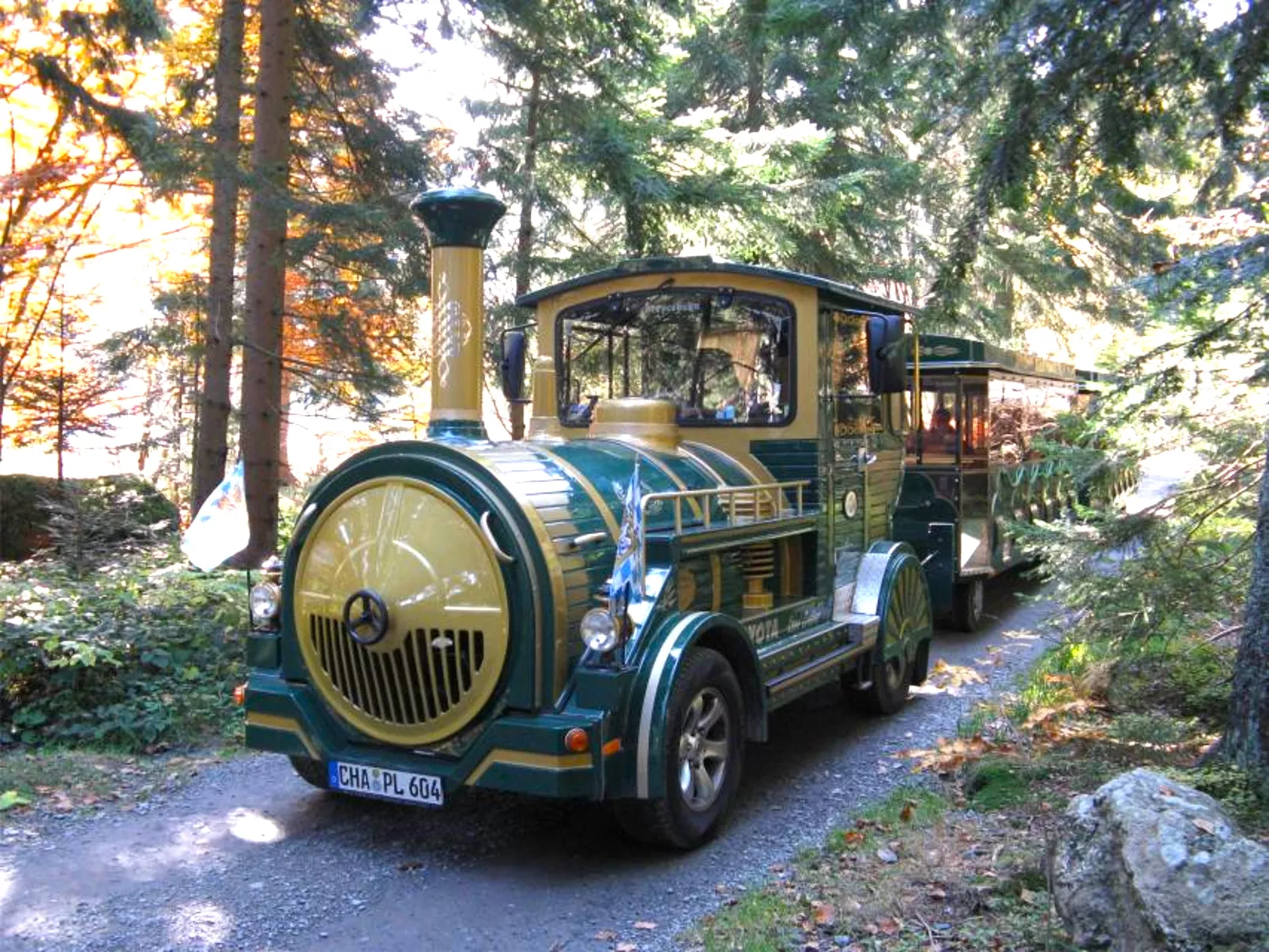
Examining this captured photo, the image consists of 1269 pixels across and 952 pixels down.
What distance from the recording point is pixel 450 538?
4301 mm

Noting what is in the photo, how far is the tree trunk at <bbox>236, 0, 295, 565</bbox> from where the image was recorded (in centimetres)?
923

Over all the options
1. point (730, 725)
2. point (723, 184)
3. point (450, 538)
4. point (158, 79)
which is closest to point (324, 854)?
point (450, 538)

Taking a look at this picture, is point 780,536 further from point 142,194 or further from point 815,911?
point 142,194

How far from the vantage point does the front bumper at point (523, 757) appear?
13.2 ft

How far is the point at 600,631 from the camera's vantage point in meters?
4.15

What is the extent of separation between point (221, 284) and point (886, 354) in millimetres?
5857

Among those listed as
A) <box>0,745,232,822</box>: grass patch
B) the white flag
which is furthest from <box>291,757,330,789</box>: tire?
the white flag

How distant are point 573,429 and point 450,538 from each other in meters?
2.21

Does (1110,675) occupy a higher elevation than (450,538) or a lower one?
lower

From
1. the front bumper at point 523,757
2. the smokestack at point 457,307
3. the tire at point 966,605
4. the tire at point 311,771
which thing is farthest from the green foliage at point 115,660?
the tire at point 966,605

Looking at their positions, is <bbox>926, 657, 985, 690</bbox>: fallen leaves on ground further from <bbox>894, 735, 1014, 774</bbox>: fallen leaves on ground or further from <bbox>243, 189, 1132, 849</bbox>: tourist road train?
<bbox>894, 735, 1014, 774</bbox>: fallen leaves on ground

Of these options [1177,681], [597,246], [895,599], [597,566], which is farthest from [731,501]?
[597,246]

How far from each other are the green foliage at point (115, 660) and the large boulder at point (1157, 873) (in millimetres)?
5020

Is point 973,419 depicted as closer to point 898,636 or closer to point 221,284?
point 898,636
